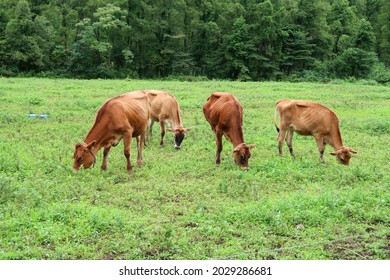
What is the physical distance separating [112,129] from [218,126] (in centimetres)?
253

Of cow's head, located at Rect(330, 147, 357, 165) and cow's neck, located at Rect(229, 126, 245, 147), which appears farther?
cow's head, located at Rect(330, 147, 357, 165)

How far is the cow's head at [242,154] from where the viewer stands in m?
9.81

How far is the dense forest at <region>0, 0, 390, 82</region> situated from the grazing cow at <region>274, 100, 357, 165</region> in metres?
32.7

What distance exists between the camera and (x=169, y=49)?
158ft

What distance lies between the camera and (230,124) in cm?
1034

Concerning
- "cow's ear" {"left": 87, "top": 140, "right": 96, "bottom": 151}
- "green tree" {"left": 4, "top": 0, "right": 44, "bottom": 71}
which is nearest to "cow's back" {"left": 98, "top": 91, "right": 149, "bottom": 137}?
"cow's ear" {"left": 87, "top": 140, "right": 96, "bottom": 151}

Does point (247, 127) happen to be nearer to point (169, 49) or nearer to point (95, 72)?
point (95, 72)

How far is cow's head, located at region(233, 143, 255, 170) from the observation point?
9.81 meters

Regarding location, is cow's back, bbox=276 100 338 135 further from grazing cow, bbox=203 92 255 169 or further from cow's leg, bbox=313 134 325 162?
grazing cow, bbox=203 92 255 169

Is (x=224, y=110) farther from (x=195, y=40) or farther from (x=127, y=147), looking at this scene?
(x=195, y=40)

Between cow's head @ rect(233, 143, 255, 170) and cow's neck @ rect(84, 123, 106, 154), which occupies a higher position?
cow's neck @ rect(84, 123, 106, 154)

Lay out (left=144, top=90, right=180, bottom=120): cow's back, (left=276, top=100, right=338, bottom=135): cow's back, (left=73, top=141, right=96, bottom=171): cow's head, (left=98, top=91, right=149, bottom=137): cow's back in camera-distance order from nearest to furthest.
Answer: (left=73, top=141, right=96, bottom=171): cow's head < (left=98, top=91, right=149, bottom=137): cow's back < (left=276, top=100, right=338, bottom=135): cow's back < (left=144, top=90, right=180, bottom=120): cow's back

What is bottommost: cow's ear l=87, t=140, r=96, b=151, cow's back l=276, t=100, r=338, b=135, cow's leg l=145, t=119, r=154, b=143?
cow's leg l=145, t=119, r=154, b=143

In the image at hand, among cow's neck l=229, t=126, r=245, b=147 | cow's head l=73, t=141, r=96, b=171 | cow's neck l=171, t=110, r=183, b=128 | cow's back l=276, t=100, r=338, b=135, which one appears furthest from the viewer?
cow's neck l=171, t=110, r=183, b=128
